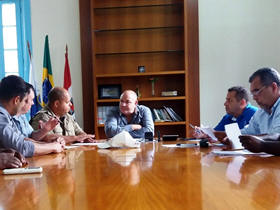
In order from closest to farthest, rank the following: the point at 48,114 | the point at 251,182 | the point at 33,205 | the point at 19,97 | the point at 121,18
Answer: the point at 33,205, the point at 251,182, the point at 19,97, the point at 48,114, the point at 121,18

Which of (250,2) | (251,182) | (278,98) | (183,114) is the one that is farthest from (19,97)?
(250,2)

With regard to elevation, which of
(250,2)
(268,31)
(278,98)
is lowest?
(278,98)

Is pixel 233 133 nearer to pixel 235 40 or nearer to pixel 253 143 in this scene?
pixel 253 143

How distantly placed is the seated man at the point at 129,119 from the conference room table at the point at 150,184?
139 centimetres

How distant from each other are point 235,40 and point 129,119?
211 centimetres

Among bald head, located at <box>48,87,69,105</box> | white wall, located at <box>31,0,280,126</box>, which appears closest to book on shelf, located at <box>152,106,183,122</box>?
white wall, located at <box>31,0,280,126</box>

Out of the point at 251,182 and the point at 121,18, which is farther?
the point at 121,18

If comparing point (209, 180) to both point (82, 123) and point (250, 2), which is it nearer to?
point (82, 123)

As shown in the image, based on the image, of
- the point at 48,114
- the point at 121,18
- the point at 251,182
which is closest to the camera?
the point at 251,182

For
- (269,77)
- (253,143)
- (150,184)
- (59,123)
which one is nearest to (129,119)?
(59,123)

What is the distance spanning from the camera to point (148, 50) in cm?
434

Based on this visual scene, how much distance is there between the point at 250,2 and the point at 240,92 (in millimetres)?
1965

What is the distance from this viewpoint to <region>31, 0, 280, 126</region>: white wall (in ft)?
14.3

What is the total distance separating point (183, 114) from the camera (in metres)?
4.37
